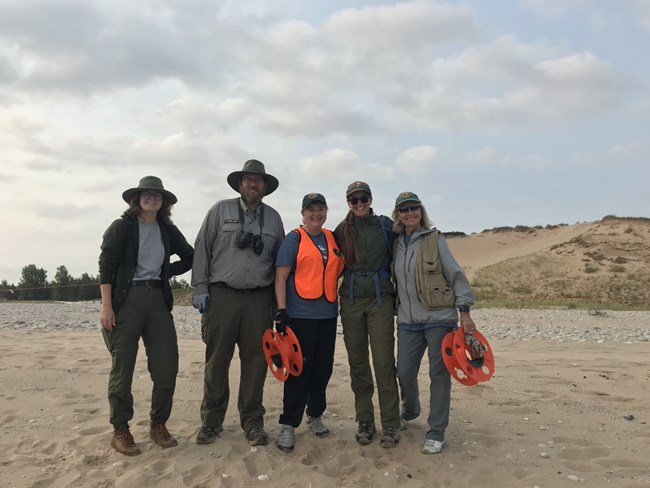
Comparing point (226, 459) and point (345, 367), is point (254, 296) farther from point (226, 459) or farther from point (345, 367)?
point (345, 367)

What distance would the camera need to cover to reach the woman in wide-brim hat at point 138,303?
4.50 metres

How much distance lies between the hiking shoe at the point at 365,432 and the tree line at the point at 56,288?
25729 mm

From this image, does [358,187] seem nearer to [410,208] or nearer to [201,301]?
[410,208]

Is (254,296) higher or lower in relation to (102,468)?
higher

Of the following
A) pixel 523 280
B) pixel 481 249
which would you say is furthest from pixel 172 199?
pixel 481 249

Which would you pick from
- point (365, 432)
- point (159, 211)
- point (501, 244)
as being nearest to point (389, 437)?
point (365, 432)

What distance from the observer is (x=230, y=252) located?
4746 millimetres

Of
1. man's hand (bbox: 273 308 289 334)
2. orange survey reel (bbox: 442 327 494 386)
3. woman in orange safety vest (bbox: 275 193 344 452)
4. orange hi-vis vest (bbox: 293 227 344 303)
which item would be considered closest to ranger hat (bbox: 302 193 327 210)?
woman in orange safety vest (bbox: 275 193 344 452)

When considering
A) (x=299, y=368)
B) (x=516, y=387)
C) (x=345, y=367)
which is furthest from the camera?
(x=345, y=367)

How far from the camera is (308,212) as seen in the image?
A: 4.82 metres

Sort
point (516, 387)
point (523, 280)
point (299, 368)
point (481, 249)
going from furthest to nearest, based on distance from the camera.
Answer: point (481, 249) < point (523, 280) < point (516, 387) < point (299, 368)

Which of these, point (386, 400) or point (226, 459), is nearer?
point (226, 459)

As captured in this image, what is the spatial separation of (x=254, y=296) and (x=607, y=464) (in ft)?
11.0

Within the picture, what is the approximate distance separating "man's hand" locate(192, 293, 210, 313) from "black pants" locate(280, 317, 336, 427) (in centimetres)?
79
